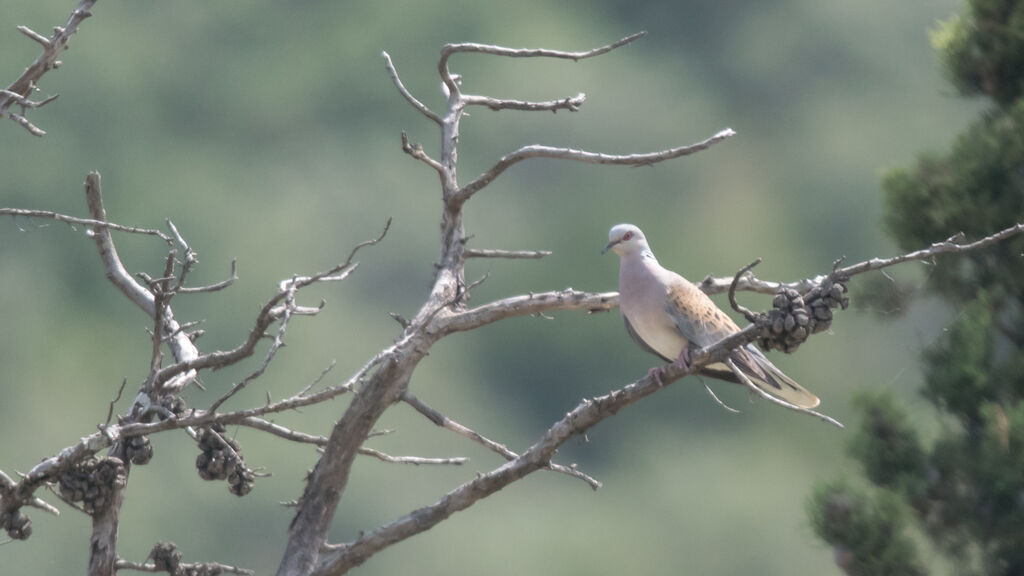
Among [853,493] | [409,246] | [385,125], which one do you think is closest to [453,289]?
[853,493]

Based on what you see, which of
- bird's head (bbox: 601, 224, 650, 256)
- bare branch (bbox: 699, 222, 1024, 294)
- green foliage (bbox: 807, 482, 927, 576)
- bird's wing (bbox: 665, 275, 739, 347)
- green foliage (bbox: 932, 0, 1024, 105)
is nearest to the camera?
bare branch (bbox: 699, 222, 1024, 294)

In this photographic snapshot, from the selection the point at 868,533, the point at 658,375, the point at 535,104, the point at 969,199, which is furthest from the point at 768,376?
Answer: the point at 969,199

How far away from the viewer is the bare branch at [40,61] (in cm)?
338

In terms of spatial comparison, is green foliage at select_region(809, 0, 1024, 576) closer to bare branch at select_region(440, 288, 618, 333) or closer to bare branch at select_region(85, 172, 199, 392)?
bare branch at select_region(440, 288, 618, 333)

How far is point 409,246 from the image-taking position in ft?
69.2

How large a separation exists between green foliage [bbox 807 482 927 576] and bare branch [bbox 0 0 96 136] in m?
4.05

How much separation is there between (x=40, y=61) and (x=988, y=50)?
492 cm

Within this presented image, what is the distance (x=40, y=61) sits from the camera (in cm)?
348

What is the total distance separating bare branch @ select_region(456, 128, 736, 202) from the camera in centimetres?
338

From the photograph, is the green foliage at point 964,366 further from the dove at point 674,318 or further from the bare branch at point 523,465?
the bare branch at point 523,465

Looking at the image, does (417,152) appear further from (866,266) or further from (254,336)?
(866,266)

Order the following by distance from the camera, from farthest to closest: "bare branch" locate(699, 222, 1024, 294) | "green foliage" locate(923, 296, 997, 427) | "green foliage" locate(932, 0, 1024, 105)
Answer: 1. "green foliage" locate(932, 0, 1024, 105)
2. "green foliage" locate(923, 296, 997, 427)
3. "bare branch" locate(699, 222, 1024, 294)

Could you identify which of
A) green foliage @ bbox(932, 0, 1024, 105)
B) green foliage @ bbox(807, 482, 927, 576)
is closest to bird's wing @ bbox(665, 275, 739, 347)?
green foliage @ bbox(807, 482, 927, 576)

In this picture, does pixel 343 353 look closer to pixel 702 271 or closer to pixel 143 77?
pixel 702 271
